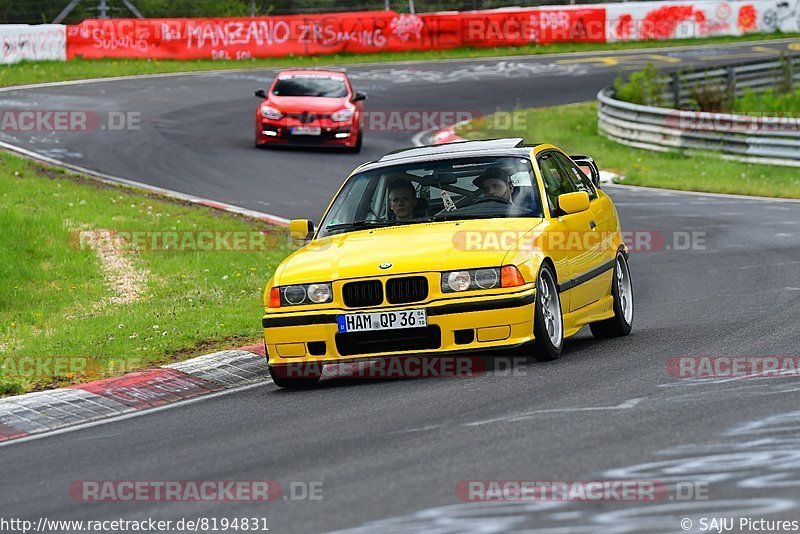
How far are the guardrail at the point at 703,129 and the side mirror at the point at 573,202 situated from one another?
53.9ft

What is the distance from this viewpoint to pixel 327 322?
30.1ft

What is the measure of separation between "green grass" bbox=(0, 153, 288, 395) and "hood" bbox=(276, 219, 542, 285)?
1761 millimetres

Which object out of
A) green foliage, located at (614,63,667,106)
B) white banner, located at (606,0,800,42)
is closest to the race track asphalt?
green foliage, located at (614,63,667,106)

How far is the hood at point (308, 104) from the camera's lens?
26.5 metres

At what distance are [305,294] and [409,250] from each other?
2.38 feet

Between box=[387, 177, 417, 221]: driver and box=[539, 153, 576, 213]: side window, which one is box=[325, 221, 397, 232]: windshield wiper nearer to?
box=[387, 177, 417, 221]: driver

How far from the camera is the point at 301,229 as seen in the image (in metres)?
10.5

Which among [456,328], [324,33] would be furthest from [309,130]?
[456,328]

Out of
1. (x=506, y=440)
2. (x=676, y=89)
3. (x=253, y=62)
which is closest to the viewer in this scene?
(x=506, y=440)

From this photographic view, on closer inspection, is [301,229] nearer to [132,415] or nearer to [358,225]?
[358,225]

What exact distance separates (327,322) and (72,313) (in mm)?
4503

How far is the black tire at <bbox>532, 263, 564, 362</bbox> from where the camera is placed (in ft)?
30.2

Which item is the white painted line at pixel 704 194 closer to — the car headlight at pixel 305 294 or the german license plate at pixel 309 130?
the german license plate at pixel 309 130

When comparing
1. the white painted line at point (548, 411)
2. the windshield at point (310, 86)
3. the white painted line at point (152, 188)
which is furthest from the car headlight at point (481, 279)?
the windshield at point (310, 86)
